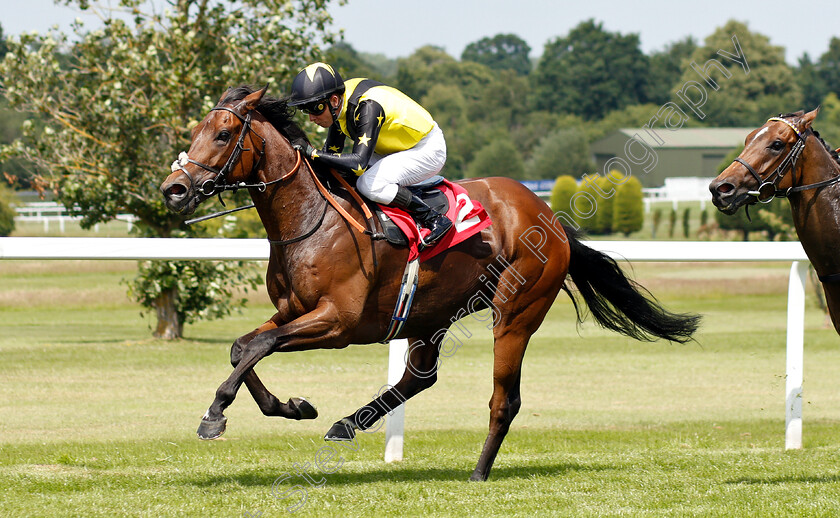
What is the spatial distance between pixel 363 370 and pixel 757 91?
8697 centimetres

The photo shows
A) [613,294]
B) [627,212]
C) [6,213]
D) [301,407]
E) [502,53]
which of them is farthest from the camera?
[502,53]

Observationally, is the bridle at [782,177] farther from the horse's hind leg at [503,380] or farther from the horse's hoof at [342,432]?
the horse's hoof at [342,432]

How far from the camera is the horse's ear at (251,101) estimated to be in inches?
180

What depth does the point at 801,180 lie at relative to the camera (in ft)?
16.4

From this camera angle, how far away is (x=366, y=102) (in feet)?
15.4

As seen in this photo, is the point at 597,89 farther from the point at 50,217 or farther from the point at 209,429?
the point at 209,429

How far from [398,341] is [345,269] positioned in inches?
42.0

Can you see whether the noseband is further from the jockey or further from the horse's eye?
the horse's eye

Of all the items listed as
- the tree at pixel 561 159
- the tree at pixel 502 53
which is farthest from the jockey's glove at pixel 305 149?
the tree at pixel 502 53

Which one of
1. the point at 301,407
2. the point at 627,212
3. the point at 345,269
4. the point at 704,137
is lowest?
the point at 627,212

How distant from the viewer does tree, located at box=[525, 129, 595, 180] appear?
6731cm

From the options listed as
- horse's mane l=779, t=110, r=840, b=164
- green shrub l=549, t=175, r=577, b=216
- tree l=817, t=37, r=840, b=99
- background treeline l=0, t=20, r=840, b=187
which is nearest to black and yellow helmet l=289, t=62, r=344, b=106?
horse's mane l=779, t=110, r=840, b=164

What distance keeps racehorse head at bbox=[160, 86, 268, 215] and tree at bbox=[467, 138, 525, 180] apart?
189 feet

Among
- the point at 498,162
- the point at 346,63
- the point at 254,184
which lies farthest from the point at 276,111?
the point at 346,63
